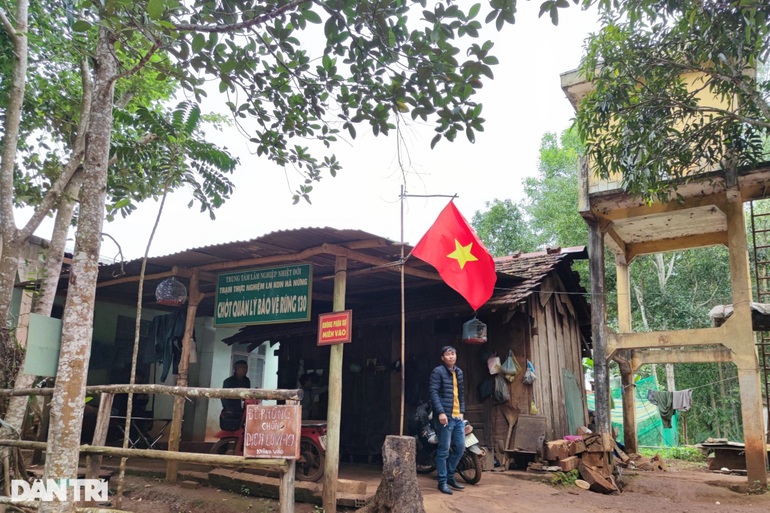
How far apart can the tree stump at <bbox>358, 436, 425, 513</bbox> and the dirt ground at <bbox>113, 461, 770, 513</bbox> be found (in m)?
0.69

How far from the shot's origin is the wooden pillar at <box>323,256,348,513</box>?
650 cm

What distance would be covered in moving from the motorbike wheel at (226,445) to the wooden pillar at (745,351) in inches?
328

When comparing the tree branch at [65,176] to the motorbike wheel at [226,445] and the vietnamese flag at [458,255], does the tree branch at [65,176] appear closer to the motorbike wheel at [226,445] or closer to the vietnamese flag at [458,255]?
the motorbike wheel at [226,445]

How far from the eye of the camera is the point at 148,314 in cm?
1427

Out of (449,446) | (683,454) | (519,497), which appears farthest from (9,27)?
(683,454)

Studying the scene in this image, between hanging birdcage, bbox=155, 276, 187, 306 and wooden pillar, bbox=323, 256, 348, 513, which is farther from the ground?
hanging birdcage, bbox=155, 276, 187, 306

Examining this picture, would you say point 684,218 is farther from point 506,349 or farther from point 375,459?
point 375,459

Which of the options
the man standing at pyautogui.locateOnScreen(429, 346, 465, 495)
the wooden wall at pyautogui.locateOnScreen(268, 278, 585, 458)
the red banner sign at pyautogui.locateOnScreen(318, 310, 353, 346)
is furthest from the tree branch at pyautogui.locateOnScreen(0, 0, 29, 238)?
the wooden wall at pyautogui.locateOnScreen(268, 278, 585, 458)

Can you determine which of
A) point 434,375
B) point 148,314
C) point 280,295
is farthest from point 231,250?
point 148,314

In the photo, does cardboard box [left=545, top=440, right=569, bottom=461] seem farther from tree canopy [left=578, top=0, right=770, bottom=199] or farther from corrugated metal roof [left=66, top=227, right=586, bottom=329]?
tree canopy [left=578, top=0, right=770, bottom=199]

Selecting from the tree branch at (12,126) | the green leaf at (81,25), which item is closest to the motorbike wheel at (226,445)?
the tree branch at (12,126)

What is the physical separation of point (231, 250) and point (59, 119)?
5.04m

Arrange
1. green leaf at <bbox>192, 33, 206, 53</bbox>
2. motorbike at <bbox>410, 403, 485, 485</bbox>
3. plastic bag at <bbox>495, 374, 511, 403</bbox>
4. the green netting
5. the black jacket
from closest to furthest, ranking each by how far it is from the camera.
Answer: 1. green leaf at <bbox>192, 33, 206, 53</bbox>
2. the black jacket
3. motorbike at <bbox>410, 403, 485, 485</bbox>
4. plastic bag at <bbox>495, 374, 511, 403</bbox>
5. the green netting

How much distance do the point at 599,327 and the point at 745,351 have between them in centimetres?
243
